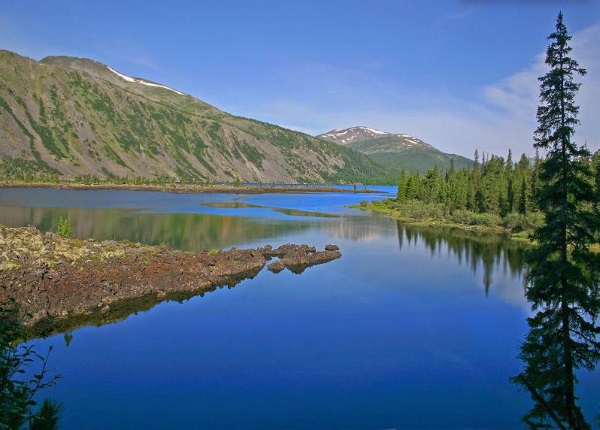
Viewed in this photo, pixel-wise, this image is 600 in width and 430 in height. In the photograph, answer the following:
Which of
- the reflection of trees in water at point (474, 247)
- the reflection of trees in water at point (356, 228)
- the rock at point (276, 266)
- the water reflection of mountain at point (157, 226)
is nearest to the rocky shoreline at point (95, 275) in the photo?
the rock at point (276, 266)

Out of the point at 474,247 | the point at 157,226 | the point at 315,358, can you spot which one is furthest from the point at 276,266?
the point at 157,226

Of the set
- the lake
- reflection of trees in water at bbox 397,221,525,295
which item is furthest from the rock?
reflection of trees in water at bbox 397,221,525,295

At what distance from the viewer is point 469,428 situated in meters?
21.8

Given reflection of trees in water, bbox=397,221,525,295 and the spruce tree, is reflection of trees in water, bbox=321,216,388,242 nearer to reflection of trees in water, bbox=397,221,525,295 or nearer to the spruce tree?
reflection of trees in water, bbox=397,221,525,295

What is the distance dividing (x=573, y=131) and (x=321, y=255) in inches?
1800

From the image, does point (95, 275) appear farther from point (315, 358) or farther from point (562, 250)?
point (562, 250)

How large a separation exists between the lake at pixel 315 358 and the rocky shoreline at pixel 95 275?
6.72ft

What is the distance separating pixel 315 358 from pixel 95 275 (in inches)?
831

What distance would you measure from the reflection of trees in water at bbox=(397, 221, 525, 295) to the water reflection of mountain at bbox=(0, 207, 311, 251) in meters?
23.3

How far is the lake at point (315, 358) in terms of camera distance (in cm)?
2267

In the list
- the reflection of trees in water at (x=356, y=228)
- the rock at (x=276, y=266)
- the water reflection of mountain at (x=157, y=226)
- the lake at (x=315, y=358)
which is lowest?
the lake at (x=315, y=358)

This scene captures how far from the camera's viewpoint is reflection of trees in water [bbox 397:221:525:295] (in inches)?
2402

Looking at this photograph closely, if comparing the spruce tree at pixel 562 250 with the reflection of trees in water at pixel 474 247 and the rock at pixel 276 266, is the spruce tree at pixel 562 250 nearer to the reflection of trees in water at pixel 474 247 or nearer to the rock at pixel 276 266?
the reflection of trees in water at pixel 474 247

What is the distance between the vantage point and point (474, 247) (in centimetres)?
7644
